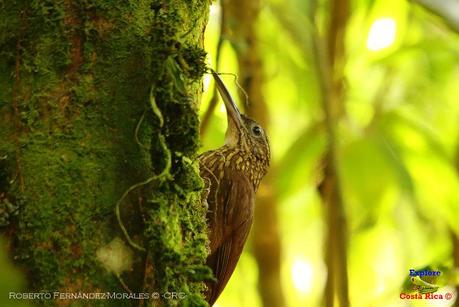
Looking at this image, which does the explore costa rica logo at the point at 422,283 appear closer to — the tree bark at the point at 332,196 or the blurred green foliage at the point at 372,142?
the blurred green foliage at the point at 372,142

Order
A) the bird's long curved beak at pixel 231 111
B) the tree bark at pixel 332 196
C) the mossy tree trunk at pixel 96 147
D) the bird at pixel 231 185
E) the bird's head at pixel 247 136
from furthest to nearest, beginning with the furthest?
the bird's head at pixel 247 136 < the bird's long curved beak at pixel 231 111 < the bird at pixel 231 185 < the tree bark at pixel 332 196 < the mossy tree trunk at pixel 96 147

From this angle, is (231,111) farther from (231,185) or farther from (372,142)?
(372,142)

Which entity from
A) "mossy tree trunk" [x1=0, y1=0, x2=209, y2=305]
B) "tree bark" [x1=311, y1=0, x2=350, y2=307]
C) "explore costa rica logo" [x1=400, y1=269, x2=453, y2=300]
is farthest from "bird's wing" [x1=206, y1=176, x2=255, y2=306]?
"mossy tree trunk" [x1=0, y1=0, x2=209, y2=305]

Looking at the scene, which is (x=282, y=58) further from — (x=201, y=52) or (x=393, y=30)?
(x=201, y=52)

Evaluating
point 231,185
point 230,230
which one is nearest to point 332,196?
point 230,230

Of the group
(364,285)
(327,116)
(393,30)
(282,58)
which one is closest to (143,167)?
(327,116)

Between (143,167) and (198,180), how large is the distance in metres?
0.16

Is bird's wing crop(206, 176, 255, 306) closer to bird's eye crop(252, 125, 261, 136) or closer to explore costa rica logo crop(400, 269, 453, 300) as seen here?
bird's eye crop(252, 125, 261, 136)

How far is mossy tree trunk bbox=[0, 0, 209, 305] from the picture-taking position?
129 cm

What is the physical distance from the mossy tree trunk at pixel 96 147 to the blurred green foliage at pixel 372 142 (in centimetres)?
112

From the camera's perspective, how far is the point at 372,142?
2.69m

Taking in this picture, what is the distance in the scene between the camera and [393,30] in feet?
11.0

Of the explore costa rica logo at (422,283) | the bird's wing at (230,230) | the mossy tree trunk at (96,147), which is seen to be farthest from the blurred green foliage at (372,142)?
the mossy tree trunk at (96,147)

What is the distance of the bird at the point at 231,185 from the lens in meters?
2.73
